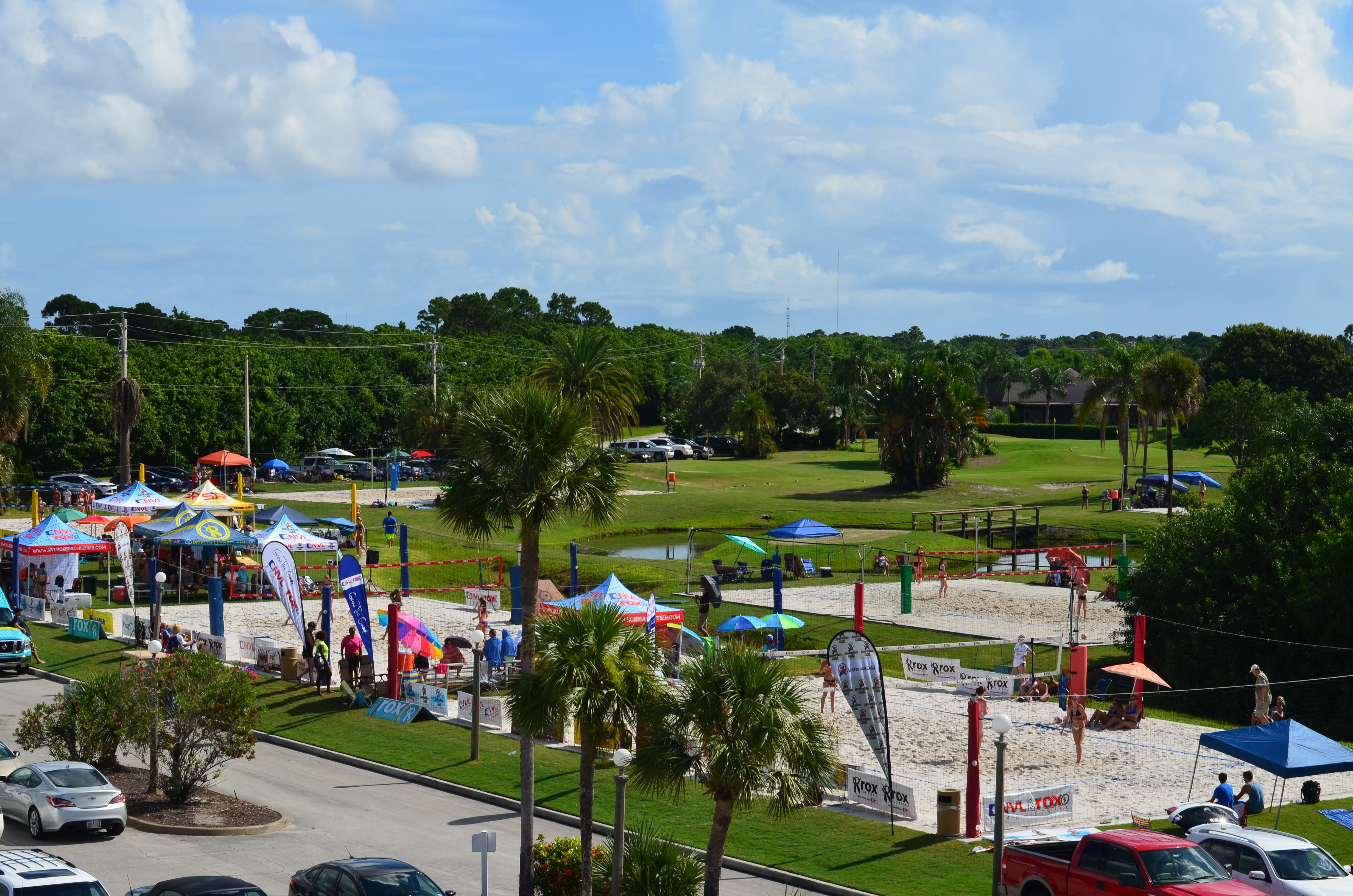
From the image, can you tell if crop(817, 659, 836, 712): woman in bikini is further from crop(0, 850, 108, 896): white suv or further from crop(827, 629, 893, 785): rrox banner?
crop(0, 850, 108, 896): white suv

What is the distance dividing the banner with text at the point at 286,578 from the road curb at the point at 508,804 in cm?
397

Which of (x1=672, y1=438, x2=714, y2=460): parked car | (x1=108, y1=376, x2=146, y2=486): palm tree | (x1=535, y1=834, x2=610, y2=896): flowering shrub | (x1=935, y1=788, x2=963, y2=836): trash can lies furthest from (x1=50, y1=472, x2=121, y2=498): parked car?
(x1=535, y1=834, x2=610, y2=896): flowering shrub

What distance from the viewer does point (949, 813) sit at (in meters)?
21.3

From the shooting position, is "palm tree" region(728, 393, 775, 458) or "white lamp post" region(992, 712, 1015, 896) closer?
"white lamp post" region(992, 712, 1015, 896)

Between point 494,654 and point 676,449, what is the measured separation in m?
71.1

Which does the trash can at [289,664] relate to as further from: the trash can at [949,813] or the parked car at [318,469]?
the parked car at [318,469]

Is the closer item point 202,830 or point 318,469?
point 202,830

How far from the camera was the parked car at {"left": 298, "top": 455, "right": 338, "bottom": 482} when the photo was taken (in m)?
82.4

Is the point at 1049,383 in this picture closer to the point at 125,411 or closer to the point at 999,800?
the point at 125,411

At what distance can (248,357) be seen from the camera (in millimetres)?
90375

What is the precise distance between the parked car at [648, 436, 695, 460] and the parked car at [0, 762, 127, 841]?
80488 mm

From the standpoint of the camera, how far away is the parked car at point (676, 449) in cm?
10206

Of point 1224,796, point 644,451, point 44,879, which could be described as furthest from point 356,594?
point 644,451

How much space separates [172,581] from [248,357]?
155 ft
